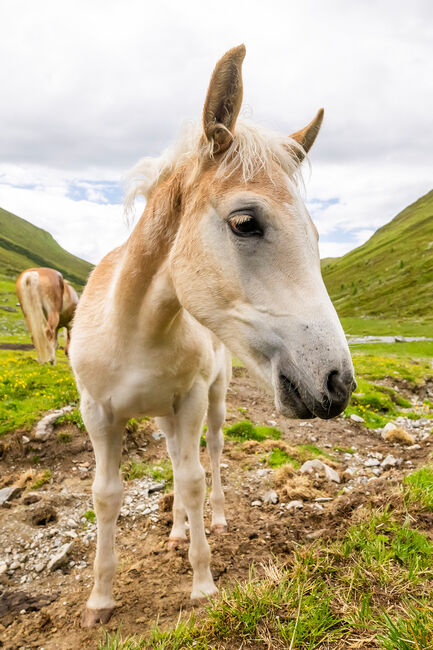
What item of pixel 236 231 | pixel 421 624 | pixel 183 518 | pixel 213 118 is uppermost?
pixel 213 118

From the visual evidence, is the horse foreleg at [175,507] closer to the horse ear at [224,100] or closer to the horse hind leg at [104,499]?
the horse hind leg at [104,499]

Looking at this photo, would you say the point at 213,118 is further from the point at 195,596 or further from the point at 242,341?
the point at 195,596

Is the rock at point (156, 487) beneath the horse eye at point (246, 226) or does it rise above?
beneath

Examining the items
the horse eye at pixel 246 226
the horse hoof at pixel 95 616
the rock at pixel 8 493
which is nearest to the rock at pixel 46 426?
the rock at pixel 8 493

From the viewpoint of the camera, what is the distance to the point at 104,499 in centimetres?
421

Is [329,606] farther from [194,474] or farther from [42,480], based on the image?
[42,480]

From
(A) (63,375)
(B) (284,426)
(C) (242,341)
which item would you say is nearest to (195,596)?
(C) (242,341)

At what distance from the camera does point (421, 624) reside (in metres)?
2.50

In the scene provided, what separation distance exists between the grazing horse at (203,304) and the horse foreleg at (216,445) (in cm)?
151

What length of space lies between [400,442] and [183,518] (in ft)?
19.8

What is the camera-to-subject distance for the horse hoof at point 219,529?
5.59 m

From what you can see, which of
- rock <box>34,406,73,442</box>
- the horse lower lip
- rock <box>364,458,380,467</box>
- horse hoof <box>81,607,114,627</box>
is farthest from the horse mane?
rock <box>364,458,380,467</box>

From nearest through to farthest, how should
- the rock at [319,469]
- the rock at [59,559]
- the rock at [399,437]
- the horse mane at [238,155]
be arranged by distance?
1. the horse mane at [238,155]
2. the rock at [59,559]
3. the rock at [319,469]
4. the rock at [399,437]

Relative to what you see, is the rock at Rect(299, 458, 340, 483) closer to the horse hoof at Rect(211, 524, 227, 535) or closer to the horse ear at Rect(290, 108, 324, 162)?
the horse hoof at Rect(211, 524, 227, 535)
